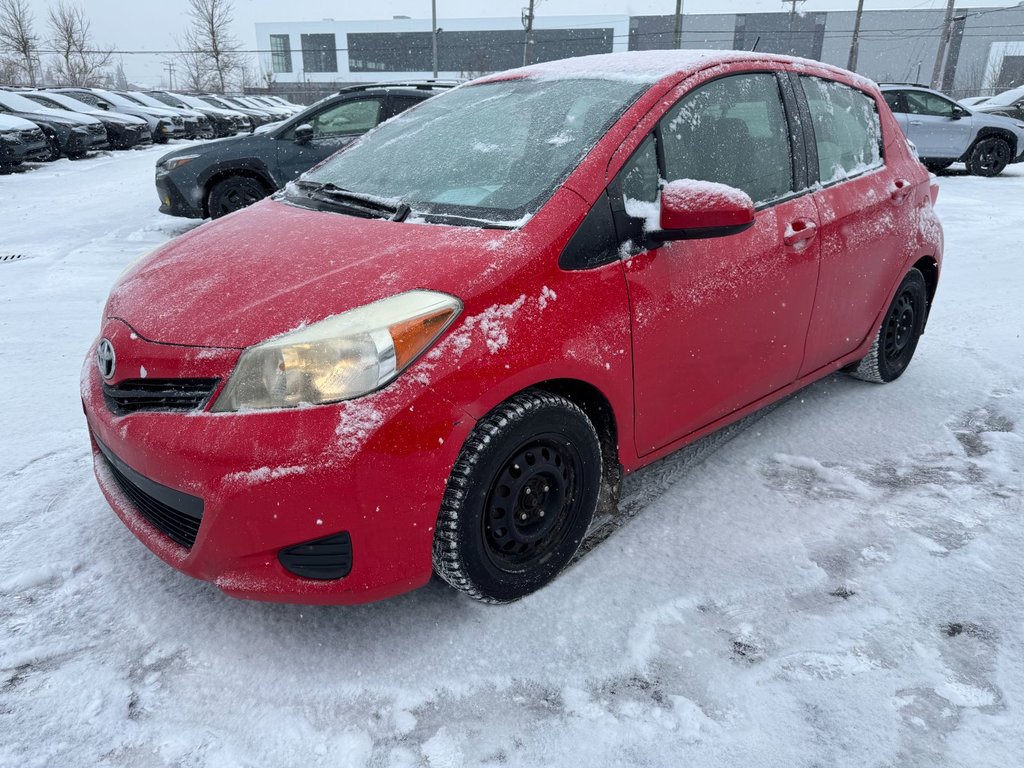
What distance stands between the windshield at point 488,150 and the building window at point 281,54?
3148 inches

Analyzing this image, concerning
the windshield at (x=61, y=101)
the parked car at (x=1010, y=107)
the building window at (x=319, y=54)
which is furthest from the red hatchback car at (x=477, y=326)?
the building window at (x=319, y=54)

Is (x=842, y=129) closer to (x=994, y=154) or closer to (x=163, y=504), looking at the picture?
(x=163, y=504)

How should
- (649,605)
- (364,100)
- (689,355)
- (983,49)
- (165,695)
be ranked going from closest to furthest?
1. (165,695)
2. (649,605)
3. (689,355)
4. (364,100)
5. (983,49)

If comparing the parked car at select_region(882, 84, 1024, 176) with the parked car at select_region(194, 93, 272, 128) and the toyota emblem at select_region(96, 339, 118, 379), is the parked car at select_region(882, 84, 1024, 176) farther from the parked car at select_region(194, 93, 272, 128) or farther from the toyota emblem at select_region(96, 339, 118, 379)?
the parked car at select_region(194, 93, 272, 128)

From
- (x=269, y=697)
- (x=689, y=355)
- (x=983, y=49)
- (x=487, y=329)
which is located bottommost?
(x=269, y=697)

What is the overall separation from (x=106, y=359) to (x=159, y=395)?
0.33 m

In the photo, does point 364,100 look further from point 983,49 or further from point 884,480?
point 983,49

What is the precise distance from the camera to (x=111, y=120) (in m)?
17.9

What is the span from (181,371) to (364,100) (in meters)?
6.58

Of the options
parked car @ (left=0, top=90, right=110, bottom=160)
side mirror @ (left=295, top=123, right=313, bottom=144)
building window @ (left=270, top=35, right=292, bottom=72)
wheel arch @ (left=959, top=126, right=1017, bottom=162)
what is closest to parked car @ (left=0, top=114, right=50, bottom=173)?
parked car @ (left=0, top=90, right=110, bottom=160)

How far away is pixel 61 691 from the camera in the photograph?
1.89 meters


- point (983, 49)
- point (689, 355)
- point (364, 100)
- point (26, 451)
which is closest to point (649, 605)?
point (689, 355)

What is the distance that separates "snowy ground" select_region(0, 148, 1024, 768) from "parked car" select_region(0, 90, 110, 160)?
14.6m

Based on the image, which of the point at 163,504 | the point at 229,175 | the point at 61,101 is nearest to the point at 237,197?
the point at 229,175
